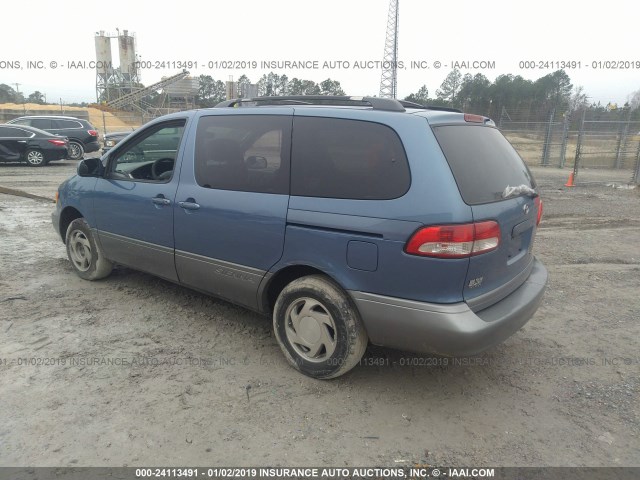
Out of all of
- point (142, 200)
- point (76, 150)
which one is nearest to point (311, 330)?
point (142, 200)

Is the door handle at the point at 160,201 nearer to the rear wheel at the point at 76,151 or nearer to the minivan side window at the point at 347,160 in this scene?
the minivan side window at the point at 347,160

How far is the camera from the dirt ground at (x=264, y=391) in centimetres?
254

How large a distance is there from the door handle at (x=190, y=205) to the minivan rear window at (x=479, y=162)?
187cm

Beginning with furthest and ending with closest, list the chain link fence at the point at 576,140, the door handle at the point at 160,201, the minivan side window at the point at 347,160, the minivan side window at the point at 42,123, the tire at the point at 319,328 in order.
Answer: the chain link fence at the point at 576,140, the minivan side window at the point at 42,123, the door handle at the point at 160,201, the tire at the point at 319,328, the minivan side window at the point at 347,160

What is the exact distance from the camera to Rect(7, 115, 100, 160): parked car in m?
17.9

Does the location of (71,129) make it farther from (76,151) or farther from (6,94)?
(6,94)

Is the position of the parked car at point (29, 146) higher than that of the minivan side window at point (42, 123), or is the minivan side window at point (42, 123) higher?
the minivan side window at point (42, 123)

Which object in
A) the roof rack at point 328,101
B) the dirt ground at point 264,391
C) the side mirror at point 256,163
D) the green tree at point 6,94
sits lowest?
the dirt ground at point 264,391

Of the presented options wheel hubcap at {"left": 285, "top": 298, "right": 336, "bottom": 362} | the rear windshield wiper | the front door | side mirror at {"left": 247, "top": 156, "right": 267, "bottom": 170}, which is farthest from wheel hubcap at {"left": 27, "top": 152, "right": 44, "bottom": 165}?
the rear windshield wiper

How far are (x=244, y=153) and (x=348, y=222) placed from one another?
43.7 inches

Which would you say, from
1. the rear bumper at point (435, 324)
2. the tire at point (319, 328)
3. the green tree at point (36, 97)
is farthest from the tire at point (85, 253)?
the green tree at point (36, 97)

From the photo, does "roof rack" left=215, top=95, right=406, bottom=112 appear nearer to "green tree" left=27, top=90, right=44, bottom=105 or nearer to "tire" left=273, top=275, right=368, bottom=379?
"tire" left=273, top=275, right=368, bottom=379

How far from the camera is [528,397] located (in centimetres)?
309

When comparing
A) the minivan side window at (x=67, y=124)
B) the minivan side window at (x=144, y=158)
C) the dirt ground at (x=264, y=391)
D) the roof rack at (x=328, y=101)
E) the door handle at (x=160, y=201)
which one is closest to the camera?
the dirt ground at (x=264, y=391)
